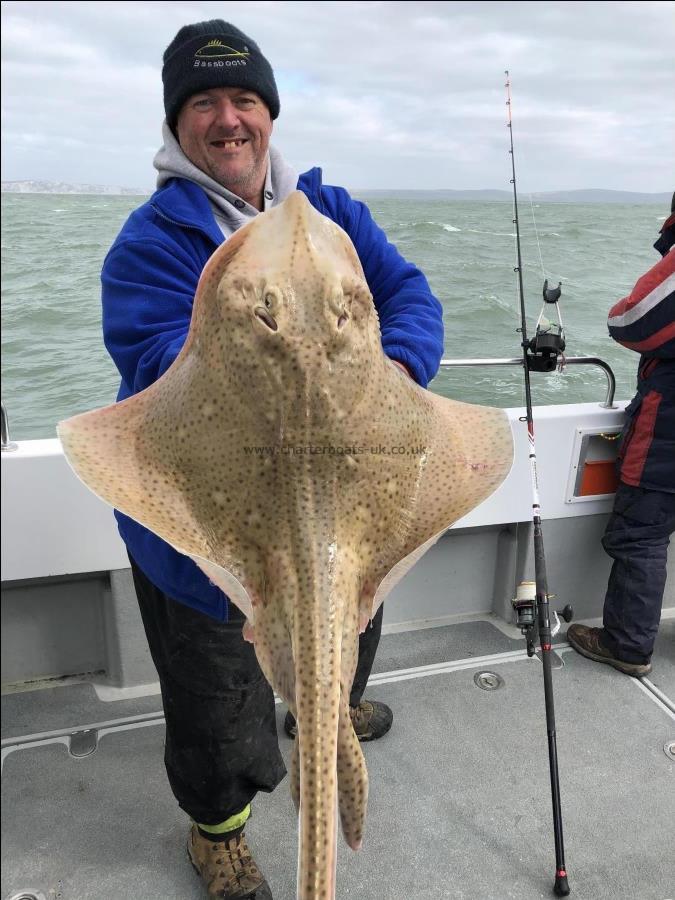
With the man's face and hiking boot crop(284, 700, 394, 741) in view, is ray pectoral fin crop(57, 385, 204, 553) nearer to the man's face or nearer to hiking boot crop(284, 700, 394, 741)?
the man's face

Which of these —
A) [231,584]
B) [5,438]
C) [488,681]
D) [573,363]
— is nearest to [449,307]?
[573,363]

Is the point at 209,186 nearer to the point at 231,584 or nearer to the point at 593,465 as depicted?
the point at 231,584

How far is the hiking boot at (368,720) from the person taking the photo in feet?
11.2

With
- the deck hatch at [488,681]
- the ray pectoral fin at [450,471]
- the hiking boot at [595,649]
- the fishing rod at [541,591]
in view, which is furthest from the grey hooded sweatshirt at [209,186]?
the hiking boot at [595,649]

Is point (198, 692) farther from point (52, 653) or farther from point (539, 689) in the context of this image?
point (539, 689)

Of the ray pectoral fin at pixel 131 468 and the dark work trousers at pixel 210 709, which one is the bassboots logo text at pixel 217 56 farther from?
the dark work trousers at pixel 210 709

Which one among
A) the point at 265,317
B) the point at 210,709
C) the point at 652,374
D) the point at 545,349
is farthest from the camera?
the point at 652,374

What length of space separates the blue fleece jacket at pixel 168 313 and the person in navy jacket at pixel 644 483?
194cm

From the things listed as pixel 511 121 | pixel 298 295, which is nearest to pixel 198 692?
pixel 298 295

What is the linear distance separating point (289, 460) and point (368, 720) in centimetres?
248

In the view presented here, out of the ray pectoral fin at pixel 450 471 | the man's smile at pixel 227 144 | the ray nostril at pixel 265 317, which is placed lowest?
the ray pectoral fin at pixel 450 471

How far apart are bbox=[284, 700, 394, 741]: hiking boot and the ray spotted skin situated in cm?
199

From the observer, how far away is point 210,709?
2416 mm

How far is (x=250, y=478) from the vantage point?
1.51 metres
